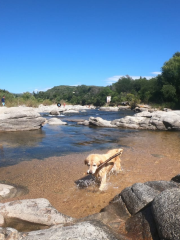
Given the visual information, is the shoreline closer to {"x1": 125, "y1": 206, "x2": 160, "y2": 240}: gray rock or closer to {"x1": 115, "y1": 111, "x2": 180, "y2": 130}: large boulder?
{"x1": 125, "y1": 206, "x2": 160, "y2": 240}: gray rock

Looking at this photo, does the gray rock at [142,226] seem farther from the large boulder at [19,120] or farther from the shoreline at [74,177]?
the large boulder at [19,120]

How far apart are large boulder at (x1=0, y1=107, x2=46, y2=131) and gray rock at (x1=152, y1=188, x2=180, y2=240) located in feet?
54.6

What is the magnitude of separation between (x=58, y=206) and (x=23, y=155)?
5.69 meters

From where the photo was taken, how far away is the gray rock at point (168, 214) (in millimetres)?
3016

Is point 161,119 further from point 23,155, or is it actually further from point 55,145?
point 23,155

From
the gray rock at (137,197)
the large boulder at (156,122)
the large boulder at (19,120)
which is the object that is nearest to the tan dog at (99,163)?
the gray rock at (137,197)

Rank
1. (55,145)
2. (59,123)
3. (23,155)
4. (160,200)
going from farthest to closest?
(59,123), (55,145), (23,155), (160,200)

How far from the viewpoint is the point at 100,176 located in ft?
20.5

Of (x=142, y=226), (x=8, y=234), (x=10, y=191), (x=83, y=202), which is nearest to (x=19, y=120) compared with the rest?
(x=10, y=191)

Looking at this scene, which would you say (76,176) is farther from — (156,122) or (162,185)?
(156,122)

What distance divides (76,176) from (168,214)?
4.47 m

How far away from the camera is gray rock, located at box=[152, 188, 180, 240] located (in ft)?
9.89

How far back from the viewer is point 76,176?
7293 millimetres

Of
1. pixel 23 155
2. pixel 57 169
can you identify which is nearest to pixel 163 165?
pixel 57 169
